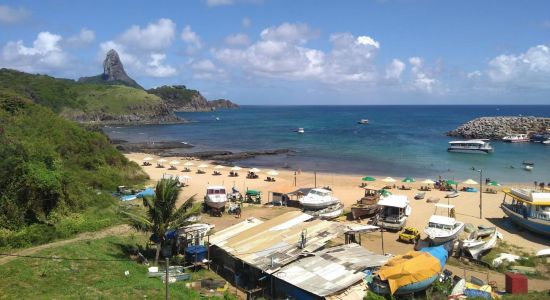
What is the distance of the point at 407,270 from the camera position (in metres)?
15.5

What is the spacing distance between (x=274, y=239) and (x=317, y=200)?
11.7 metres

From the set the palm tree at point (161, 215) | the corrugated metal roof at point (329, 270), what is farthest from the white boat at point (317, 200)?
the palm tree at point (161, 215)

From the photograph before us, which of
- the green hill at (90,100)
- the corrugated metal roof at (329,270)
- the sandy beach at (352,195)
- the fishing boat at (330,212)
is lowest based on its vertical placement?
the sandy beach at (352,195)

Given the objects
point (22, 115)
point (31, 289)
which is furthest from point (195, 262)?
point (22, 115)

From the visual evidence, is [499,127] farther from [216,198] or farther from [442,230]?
[216,198]

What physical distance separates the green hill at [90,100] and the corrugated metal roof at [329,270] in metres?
123

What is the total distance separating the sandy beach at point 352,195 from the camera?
26.8 m

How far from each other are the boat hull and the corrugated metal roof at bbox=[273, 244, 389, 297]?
14414 millimetres

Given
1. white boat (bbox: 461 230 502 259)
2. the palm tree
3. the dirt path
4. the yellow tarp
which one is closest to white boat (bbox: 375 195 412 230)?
white boat (bbox: 461 230 502 259)

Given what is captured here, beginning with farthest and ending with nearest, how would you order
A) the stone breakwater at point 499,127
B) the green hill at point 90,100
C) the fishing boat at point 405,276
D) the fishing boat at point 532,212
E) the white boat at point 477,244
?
the green hill at point 90,100 < the stone breakwater at point 499,127 < the fishing boat at point 532,212 < the white boat at point 477,244 < the fishing boat at point 405,276

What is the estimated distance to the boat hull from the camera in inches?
1029

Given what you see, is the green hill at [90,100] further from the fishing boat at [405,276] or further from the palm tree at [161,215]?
the fishing boat at [405,276]

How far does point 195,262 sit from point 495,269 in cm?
1481

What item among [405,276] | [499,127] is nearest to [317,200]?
[405,276]
